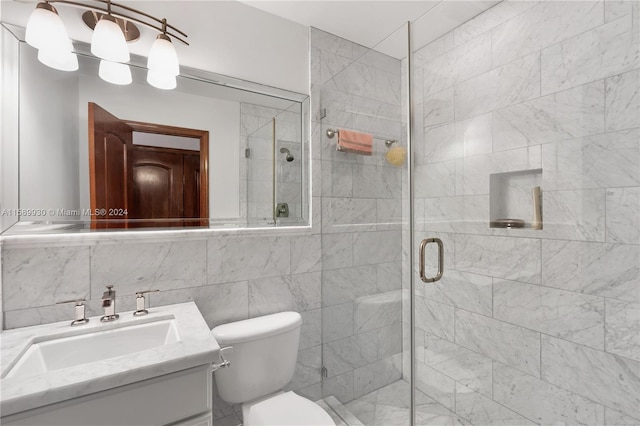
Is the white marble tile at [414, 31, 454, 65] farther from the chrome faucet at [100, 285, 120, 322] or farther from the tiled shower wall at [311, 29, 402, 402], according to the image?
the chrome faucet at [100, 285, 120, 322]

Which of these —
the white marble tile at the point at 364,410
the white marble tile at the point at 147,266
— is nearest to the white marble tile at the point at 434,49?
the white marble tile at the point at 147,266

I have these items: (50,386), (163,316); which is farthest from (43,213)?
(50,386)

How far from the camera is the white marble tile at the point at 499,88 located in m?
1.32

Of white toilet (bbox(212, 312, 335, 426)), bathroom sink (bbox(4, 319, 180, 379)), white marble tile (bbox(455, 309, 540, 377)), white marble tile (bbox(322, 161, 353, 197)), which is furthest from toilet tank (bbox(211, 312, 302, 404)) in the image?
white marble tile (bbox(455, 309, 540, 377))

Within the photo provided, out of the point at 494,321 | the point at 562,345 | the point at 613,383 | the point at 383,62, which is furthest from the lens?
the point at 383,62

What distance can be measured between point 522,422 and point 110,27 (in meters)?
2.54

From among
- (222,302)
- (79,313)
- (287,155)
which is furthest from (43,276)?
(287,155)

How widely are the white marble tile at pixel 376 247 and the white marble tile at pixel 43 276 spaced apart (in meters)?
1.30

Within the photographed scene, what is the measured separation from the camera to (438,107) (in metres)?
1.49

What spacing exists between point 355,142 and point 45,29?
1.42 m

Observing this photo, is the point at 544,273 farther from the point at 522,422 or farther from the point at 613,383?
the point at 522,422

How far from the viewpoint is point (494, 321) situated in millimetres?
1432

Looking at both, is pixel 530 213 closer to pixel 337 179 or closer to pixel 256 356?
pixel 337 179

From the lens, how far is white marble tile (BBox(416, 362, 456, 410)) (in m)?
1.47
